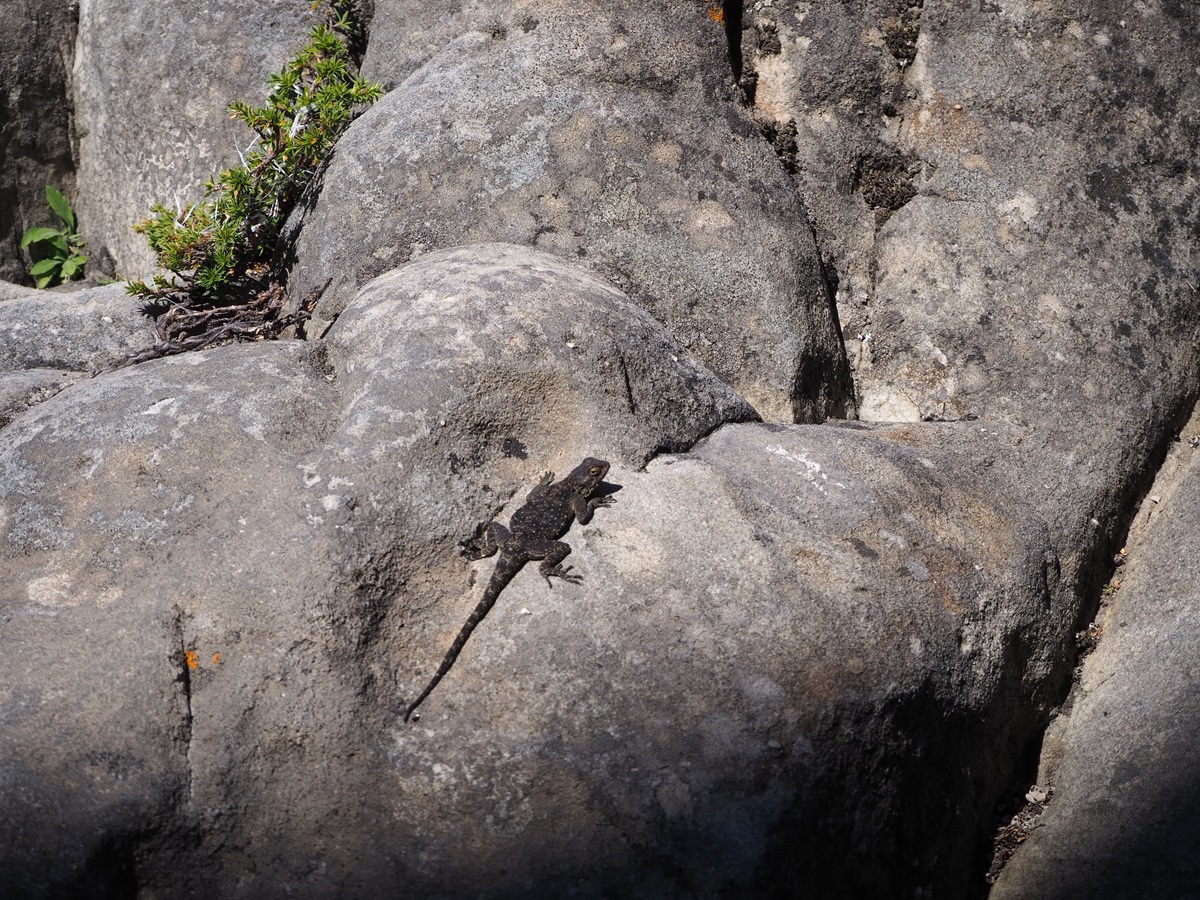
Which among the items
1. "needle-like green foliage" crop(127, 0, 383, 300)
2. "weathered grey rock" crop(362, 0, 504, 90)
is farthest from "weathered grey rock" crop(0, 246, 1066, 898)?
"weathered grey rock" crop(362, 0, 504, 90)

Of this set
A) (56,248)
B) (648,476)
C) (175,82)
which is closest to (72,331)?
(175,82)

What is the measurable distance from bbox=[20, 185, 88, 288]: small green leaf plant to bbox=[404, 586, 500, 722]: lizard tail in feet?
16.0

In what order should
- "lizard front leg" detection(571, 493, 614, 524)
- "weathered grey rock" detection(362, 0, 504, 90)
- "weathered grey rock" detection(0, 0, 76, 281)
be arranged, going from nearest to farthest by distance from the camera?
1. "lizard front leg" detection(571, 493, 614, 524)
2. "weathered grey rock" detection(362, 0, 504, 90)
3. "weathered grey rock" detection(0, 0, 76, 281)

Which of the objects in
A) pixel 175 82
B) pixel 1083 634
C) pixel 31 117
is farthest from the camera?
pixel 31 117

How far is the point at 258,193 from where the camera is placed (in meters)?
5.07

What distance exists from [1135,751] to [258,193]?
15.1ft

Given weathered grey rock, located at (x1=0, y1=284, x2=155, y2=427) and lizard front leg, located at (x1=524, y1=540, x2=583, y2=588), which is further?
weathered grey rock, located at (x1=0, y1=284, x2=155, y2=427)

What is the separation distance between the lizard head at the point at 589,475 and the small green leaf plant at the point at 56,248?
4732mm

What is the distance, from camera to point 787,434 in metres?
4.02

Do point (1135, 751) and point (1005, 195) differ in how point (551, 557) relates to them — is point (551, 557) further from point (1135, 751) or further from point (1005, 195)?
point (1005, 195)

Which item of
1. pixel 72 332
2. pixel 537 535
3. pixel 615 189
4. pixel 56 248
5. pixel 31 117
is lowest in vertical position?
pixel 56 248

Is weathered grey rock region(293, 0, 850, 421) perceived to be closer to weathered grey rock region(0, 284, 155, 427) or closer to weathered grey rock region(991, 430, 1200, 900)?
weathered grey rock region(0, 284, 155, 427)

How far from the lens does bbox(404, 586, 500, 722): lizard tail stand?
10.4 feet

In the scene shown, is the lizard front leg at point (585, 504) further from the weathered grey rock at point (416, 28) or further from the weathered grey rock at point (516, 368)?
the weathered grey rock at point (416, 28)
